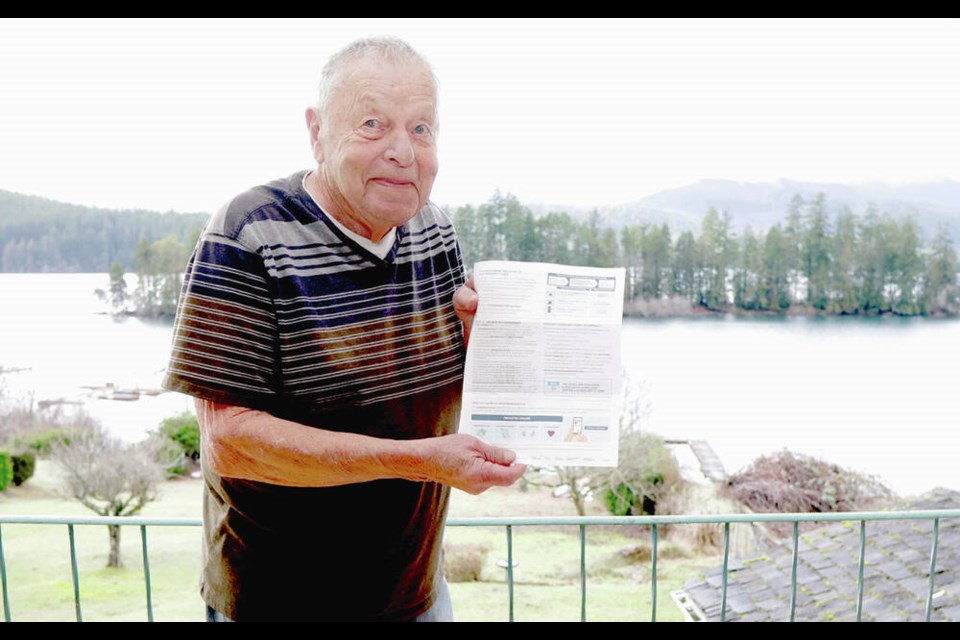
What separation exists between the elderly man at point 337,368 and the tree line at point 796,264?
15.3 meters

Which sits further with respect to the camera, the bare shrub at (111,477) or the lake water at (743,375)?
the lake water at (743,375)

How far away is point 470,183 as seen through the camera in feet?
44.7

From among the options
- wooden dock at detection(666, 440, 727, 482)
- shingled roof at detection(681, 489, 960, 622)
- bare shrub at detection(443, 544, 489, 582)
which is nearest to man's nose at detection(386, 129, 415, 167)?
shingled roof at detection(681, 489, 960, 622)

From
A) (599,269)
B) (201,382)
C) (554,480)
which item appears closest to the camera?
(201,382)

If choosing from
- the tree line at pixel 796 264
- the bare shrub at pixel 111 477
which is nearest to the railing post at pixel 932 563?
the tree line at pixel 796 264

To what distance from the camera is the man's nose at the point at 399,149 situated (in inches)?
36.7

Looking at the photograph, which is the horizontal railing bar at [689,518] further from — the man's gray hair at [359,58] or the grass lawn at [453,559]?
the grass lawn at [453,559]

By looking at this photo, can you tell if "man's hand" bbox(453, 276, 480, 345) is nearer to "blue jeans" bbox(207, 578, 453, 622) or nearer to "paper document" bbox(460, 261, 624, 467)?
"paper document" bbox(460, 261, 624, 467)

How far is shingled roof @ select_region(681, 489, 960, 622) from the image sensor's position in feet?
21.0

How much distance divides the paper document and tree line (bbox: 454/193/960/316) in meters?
15.2

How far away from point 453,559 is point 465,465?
51.9 feet
